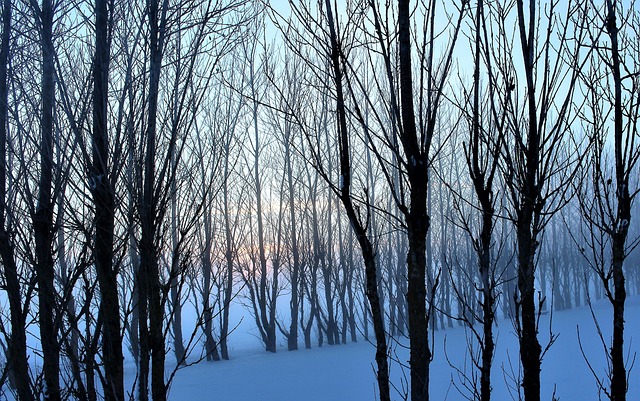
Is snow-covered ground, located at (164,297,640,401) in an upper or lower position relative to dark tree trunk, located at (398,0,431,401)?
lower

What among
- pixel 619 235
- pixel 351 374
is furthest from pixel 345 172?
pixel 351 374

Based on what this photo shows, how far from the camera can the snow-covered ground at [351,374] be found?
37.6 feet

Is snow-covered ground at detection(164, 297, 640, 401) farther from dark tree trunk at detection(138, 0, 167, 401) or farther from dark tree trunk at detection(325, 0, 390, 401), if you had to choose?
dark tree trunk at detection(138, 0, 167, 401)

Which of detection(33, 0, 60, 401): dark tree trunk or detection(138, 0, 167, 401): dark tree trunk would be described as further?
detection(33, 0, 60, 401): dark tree trunk

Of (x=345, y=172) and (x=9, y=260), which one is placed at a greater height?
(x=345, y=172)

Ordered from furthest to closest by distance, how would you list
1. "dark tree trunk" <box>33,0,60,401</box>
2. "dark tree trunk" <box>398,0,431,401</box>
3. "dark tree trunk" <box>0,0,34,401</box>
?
"dark tree trunk" <box>0,0,34,401</box>
"dark tree trunk" <box>33,0,60,401</box>
"dark tree trunk" <box>398,0,431,401</box>

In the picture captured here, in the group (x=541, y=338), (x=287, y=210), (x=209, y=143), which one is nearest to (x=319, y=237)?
(x=287, y=210)

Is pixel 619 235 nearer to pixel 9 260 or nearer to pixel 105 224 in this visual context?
pixel 105 224

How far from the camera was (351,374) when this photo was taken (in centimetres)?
1427

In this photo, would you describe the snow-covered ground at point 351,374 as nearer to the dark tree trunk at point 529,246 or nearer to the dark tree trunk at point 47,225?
the dark tree trunk at point 529,246

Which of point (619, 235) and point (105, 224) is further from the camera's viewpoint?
point (619, 235)

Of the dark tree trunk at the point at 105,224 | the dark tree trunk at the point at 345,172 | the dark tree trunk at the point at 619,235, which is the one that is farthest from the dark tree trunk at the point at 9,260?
the dark tree trunk at the point at 619,235

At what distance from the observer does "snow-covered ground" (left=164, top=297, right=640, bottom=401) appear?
11.5 m

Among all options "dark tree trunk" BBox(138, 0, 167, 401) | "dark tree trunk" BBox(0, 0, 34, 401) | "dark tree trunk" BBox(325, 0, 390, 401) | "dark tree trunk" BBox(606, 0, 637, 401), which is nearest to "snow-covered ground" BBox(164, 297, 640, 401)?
"dark tree trunk" BBox(606, 0, 637, 401)
